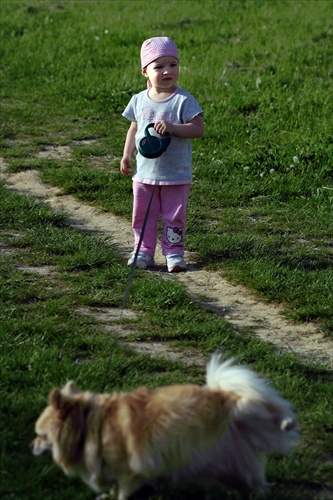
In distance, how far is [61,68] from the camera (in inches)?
429

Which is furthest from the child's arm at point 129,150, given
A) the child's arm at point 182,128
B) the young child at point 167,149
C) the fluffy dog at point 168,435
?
the fluffy dog at point 168,435

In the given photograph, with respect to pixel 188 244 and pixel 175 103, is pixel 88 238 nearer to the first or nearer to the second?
pixel 188 244

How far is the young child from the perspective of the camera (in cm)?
566

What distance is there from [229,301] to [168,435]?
2.43 meters

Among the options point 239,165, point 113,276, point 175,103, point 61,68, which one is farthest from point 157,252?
point 61,68

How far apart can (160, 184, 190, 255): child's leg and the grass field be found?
32cm

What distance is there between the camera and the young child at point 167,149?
18.6 feet

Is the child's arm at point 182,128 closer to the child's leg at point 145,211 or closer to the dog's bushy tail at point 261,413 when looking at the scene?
the child's leg at point 145,211

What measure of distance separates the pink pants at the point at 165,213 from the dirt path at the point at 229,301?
17cm

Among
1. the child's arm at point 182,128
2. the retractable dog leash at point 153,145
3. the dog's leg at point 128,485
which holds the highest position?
the child's arm at point 182,128

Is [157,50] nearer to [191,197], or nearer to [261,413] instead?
[191,197]

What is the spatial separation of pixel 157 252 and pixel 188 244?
0.24 meters

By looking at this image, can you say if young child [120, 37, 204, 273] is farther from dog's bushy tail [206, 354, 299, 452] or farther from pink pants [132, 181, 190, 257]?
dog's bushy tail [206, 354, 299, 452]

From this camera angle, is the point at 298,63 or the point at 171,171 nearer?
the point at 171,171
